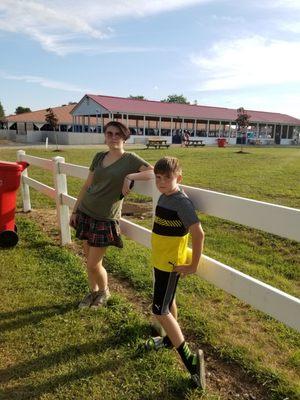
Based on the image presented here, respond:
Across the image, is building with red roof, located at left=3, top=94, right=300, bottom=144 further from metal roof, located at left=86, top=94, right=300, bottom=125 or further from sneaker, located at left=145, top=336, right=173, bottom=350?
sneaker, located at left=145, top=336, right=173, bottom=350

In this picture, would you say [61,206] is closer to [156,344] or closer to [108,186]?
[108,186]

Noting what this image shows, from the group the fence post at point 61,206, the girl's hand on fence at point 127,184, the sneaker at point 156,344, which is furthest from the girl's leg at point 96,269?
the fence post at point 61,206

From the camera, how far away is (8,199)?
18.7ft

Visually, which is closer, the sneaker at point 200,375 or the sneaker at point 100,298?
the sneaker at point 200,375

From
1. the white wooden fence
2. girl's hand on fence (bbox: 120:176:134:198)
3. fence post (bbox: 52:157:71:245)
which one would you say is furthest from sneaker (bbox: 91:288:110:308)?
fence post (bbox: 52:157:71:245)

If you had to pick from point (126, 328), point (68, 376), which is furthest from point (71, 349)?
point (126, 328)

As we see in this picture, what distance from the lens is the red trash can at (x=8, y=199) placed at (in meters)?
5.62

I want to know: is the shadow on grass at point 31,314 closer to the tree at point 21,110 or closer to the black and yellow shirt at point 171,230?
the black and yellow shirt at point 171,230

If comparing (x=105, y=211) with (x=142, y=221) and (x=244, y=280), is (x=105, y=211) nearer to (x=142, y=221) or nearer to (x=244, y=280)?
(x=244, y=280)

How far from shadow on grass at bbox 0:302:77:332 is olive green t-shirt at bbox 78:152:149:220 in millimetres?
979

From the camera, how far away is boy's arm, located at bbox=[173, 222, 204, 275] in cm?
258

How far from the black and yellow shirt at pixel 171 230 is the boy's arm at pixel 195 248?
0.13 ft

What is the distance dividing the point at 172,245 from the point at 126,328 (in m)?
1.16

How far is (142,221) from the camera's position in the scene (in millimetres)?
7273
